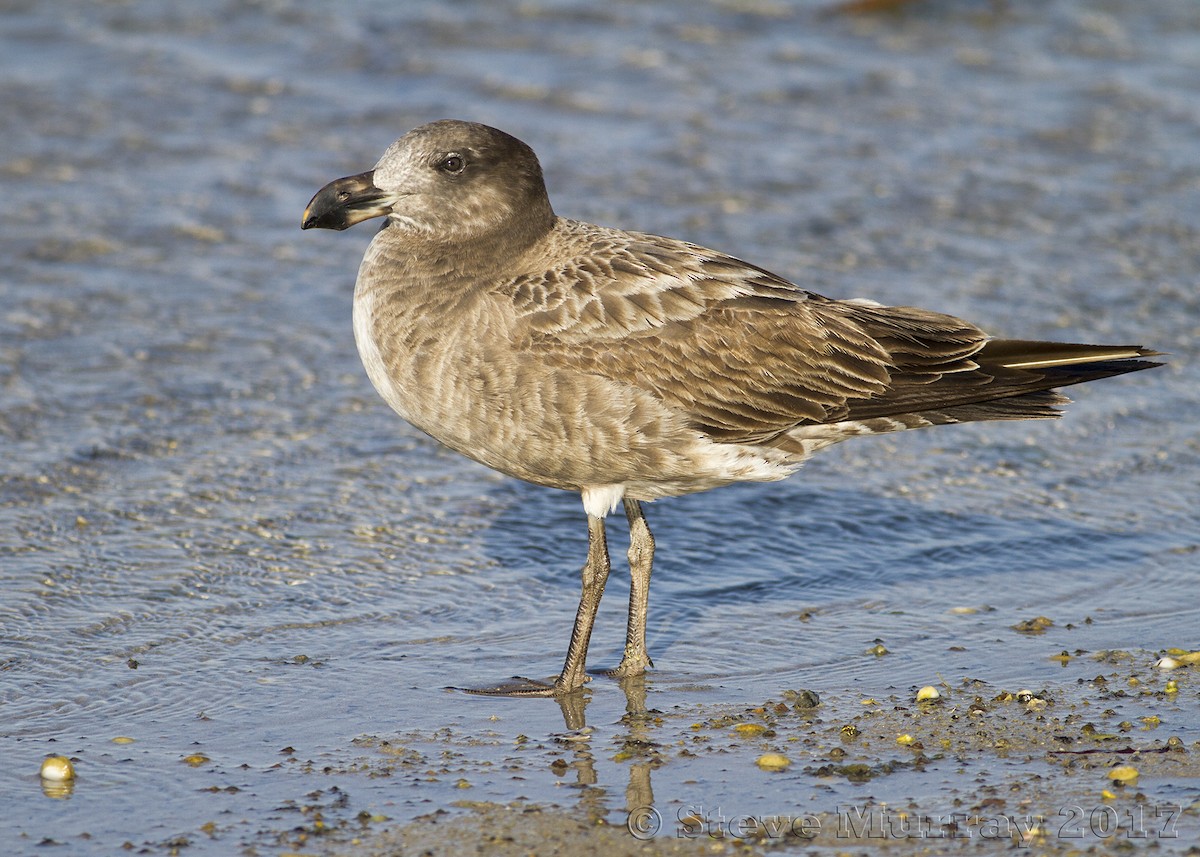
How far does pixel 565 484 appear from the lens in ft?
20.3

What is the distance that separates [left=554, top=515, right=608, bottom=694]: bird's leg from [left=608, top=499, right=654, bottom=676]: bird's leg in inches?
5.6

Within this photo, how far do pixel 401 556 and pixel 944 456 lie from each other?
301 centimetres

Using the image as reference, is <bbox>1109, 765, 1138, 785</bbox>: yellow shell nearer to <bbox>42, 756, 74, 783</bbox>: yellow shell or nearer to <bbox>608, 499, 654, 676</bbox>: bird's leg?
<bbox>608, 499, 654, 676</bbox>: bird's leg

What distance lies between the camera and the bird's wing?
5.97 meters

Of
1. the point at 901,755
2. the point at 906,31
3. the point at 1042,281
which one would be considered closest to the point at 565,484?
the point at 901,755

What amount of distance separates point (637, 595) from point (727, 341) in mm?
1076

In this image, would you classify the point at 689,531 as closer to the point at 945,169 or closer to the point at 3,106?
the point at 945,169

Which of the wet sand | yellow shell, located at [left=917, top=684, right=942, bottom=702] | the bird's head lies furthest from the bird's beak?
yellow shell, located at [left=917, top=684, right=942, bottom=702]

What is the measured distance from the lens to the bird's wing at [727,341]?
5973 millimetres

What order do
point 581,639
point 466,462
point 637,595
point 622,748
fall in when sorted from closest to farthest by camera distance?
1. point 622,748
2. point 581,639
3. point 637,595
4. point 466,462

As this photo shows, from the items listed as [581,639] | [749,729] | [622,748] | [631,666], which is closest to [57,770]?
[622,748]

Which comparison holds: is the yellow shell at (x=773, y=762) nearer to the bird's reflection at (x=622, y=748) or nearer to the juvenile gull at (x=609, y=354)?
the bird's reflection at (x=622, y=748)

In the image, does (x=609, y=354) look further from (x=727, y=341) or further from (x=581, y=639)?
(x=581, y=639)

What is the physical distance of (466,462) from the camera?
816 cm
